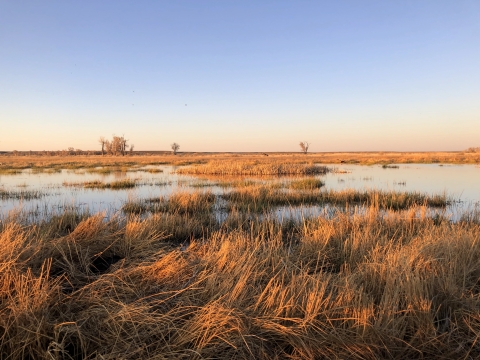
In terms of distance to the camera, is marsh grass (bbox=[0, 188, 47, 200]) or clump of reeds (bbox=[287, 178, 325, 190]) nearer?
marsh grass (bbox=[0, 188, 47, 200])

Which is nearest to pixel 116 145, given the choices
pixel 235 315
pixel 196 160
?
pixel 196 160

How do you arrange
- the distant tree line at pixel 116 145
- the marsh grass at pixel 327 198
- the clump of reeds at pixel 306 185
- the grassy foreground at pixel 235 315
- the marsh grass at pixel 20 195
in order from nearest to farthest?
1. the grassy foreground at pixel 235 315
2. the marsh grass at pixel 327 198
3. the marsh grass at pixel 20 195
4. the clump of reeds at pixel 306 185
5. the distant tree line at pixel 116 145

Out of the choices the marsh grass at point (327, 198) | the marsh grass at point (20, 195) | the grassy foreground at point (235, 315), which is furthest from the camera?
the marsh grass at point (20, 195)

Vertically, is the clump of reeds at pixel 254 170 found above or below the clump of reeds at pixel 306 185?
above

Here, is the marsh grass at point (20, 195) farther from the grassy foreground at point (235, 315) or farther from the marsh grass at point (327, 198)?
the grassy foreground at point (235, 315)

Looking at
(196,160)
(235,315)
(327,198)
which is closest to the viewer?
(235,315)

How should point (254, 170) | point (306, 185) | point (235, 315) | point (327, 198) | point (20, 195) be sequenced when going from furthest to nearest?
point (254, 170) → point (306, 185) → point (20, 195) → point (327, 198) → point (235, 315)

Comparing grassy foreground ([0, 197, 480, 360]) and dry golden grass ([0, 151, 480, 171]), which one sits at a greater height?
dry golden grass ([0, 151, 480, 171])

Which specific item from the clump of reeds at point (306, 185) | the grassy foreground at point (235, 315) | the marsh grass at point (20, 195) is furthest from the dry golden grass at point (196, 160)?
the grassy foreground at point (235, 315)

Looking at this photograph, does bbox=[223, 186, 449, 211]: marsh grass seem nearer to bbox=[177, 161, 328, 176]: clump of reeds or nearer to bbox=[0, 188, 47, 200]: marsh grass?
bbox=[0, 188, 47, 200]: marsh grass

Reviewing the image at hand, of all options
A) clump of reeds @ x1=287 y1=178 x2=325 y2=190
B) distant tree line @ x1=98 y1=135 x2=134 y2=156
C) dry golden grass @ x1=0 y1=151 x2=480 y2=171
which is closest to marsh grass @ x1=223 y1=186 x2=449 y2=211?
clump of reeds @ x1=287 y1=178 x2=325 y2=190

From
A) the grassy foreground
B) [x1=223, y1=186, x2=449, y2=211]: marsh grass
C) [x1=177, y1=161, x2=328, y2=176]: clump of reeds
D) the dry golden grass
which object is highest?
the dry golden grass

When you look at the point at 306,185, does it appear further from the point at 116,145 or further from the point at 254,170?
the point at 116,145

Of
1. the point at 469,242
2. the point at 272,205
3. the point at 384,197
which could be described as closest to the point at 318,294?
the point at 469,242
